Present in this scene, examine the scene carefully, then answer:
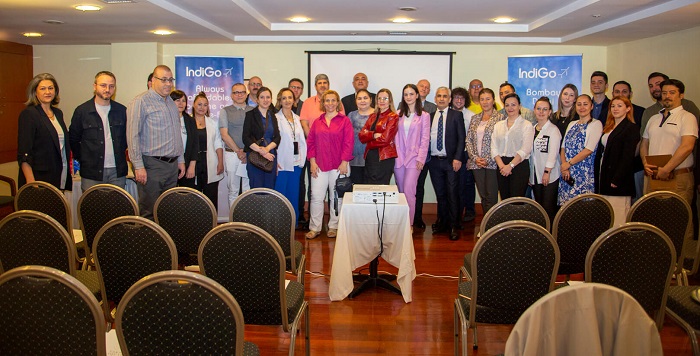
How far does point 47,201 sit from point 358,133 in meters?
3.74

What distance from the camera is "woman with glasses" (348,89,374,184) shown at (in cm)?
722

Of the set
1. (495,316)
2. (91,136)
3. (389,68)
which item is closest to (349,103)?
(389,68)

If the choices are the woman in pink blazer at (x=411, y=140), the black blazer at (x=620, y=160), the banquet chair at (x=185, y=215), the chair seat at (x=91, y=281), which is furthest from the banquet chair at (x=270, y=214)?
the black blazer at (x=620, y=160)

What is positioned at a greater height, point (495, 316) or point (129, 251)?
point (129, 251)

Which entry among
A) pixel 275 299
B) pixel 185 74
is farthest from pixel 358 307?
pixel 185 74

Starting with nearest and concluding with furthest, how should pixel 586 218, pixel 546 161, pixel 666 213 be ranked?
pixel 666 213
pixel 586 218
pixel 546 161

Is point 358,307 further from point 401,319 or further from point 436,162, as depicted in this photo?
point 436,162

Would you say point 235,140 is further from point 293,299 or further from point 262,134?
point 293,299

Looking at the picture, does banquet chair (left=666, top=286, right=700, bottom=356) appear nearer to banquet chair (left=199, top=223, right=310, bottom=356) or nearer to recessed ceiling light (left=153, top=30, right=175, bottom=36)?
banquet chair (left=199, top=223, right=310, bottom=356)

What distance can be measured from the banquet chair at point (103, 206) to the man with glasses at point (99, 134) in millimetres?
1588

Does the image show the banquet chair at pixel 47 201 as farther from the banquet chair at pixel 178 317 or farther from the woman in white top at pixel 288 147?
the woman in white top at pixel 288 147

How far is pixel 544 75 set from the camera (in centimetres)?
938

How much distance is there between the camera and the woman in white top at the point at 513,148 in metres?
6.79

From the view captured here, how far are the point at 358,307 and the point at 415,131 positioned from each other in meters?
2.88
